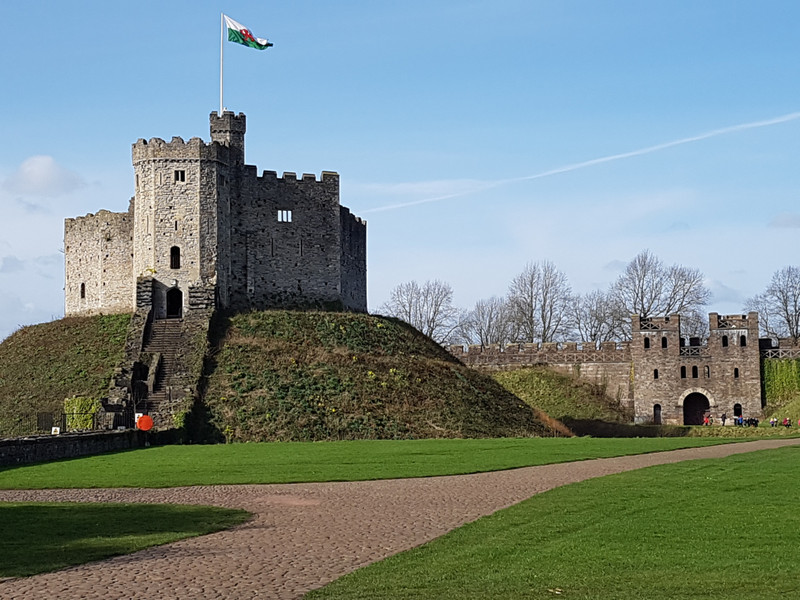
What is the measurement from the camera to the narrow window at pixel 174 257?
162ft

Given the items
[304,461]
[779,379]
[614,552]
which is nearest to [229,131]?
[304,461]

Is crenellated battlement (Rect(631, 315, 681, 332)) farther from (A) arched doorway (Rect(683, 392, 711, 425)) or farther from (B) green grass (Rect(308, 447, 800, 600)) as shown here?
(B) green grass (Rect(308, 447, 800, 600))

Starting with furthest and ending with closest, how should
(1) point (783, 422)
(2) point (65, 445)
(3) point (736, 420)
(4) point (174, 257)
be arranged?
(3) point (736, 420), (1) point (783, 422), (4) point (174, 257), (2) point (65, 445)

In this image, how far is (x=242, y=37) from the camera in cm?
5081

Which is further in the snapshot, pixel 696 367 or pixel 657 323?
pixel 657 323

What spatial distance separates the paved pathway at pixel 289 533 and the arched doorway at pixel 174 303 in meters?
27.2

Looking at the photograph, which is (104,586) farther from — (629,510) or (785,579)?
(629,510)

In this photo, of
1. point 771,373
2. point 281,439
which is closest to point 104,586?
point 281,439

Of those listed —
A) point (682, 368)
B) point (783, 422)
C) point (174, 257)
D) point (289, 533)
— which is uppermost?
point (174, 257)

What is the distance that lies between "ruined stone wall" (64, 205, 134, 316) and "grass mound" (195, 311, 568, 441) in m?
6.71

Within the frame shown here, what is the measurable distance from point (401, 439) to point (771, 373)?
34.9m

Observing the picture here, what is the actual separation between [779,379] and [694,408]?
18.5ft

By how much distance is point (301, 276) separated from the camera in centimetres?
5325

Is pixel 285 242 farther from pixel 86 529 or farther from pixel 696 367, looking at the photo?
pixel 86 529
